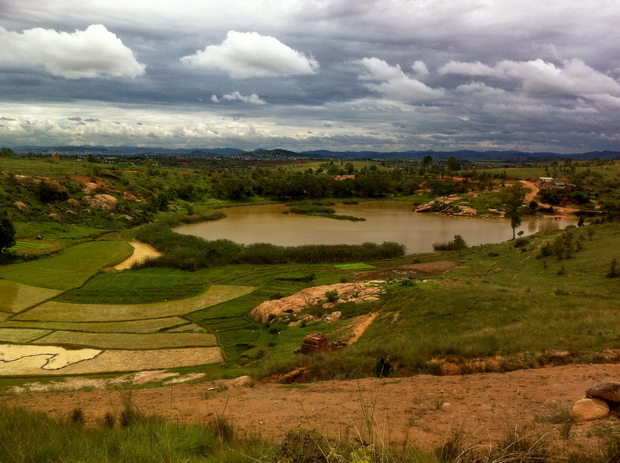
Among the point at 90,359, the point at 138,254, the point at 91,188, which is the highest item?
the point at 91,188

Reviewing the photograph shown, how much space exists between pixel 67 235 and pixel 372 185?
243 ft

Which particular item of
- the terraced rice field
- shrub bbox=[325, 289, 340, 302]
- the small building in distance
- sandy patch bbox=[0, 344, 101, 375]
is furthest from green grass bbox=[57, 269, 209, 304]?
the small building in distance

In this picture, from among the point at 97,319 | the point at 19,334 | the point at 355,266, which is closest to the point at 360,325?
the point at 97,319

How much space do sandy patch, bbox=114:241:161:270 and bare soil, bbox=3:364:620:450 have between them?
1113 inches

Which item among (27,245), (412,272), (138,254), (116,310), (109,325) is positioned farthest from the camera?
(138,254)

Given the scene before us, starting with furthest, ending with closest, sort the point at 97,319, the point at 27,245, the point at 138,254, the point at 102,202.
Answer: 1. the point at 102,202
2. the point at 138,254
3. the point at 27,245
4. the point at 97,319

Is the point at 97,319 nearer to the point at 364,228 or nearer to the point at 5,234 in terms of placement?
the point at 5,234

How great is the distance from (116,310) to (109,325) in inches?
105

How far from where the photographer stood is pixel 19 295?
1076 inches

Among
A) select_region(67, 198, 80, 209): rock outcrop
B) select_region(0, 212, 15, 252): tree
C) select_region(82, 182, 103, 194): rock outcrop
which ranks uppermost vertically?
select_region(82, 182, 103, 194): rock outcrop

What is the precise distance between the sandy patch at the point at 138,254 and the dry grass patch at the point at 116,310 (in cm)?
1027

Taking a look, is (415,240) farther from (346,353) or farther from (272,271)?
(346,353)

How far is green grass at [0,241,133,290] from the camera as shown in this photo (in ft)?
100

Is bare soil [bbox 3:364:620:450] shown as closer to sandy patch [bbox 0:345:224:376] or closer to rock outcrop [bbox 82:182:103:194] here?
sandy patch [bbox 0:345:224:376]
